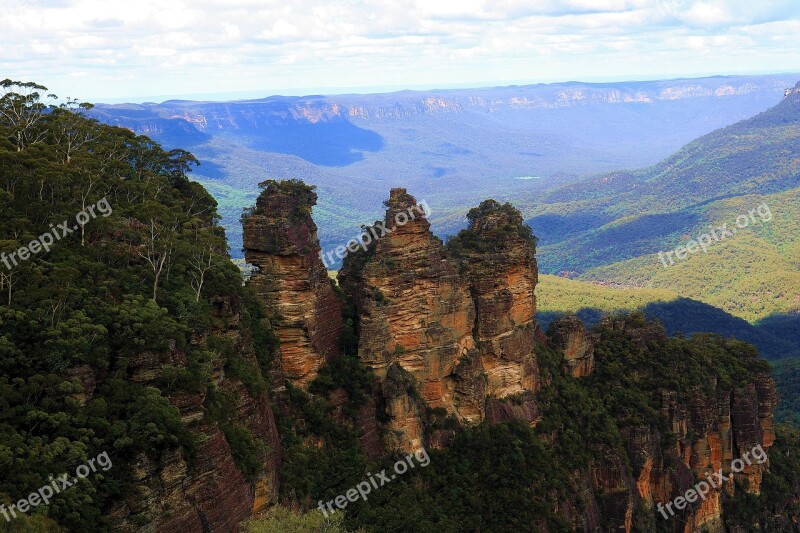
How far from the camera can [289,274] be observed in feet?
113

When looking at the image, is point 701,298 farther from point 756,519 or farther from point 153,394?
point 153,394

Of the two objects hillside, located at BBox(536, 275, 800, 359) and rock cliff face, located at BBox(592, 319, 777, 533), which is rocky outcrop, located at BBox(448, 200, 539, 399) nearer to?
rock cliff face, located at BBox(592, 319, 777, 533)

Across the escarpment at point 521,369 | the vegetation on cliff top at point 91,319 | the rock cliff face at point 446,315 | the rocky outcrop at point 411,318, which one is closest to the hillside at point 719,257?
the escarpment at point 521,369

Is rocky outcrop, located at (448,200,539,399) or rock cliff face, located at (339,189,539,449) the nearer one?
rock cliff face, located at (339,189,539,449)

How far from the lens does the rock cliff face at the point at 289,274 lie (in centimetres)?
3388

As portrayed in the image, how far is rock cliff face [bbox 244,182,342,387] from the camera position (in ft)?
111

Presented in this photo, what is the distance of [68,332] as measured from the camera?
22219 mm

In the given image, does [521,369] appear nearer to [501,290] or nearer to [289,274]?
[501,290]

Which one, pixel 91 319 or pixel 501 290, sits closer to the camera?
pixel 91 319

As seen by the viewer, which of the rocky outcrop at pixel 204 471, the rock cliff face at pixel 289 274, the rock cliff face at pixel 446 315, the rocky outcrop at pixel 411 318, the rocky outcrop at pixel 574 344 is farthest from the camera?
the rocky outcrop at pixel 574 344

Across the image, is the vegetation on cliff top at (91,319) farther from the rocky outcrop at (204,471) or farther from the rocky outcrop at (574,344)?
the rocky outcrop at (574,344)

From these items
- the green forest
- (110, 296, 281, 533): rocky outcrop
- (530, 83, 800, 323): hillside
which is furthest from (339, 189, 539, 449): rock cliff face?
(530, 83, 800, 323): hillside

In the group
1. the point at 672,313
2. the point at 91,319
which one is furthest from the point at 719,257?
the point at 91,319

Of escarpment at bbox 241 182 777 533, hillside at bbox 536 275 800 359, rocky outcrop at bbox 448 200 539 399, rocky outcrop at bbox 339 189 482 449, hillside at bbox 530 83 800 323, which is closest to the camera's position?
escarpment at bbox 241 182 777 533
